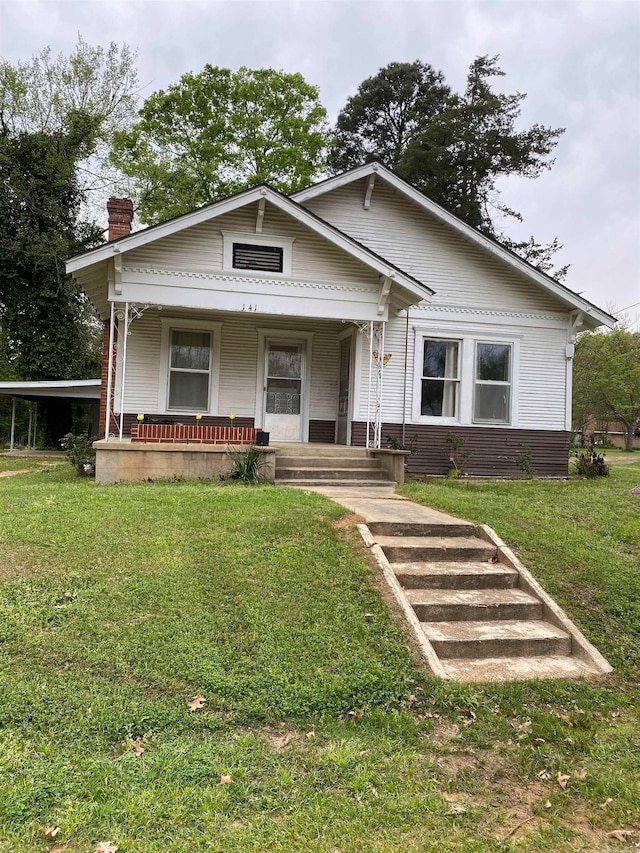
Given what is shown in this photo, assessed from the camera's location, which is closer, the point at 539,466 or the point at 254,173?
the point at 539,466

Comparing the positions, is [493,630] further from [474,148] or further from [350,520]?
[474,148]

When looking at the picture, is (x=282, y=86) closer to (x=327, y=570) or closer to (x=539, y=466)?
(x=539, y=466)

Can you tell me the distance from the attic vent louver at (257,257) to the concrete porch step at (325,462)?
11.6ft

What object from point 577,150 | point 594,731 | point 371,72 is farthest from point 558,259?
point 594,731

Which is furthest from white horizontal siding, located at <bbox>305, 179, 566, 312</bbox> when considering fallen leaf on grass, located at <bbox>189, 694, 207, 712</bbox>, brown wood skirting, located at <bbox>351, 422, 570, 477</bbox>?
fallen leaf on grass, located at <bbox>189, 694, 207, 712</bbox>

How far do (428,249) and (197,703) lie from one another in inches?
441

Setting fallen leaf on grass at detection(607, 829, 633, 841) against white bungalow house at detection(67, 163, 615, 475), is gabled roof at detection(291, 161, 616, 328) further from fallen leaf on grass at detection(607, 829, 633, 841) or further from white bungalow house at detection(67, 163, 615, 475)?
fallen leaf on grass at detection(607, 829, 633, 841)

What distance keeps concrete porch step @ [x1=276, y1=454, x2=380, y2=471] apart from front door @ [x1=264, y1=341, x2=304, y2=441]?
7.66 ft

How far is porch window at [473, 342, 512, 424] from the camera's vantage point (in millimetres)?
12594

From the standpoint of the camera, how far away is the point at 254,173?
29.0 m

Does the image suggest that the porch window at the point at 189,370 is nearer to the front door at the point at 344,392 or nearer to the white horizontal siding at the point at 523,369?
the front door at the point at 344,392

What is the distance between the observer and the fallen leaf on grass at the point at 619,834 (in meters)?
2.69

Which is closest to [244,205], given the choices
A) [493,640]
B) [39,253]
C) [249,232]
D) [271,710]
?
[249,232]

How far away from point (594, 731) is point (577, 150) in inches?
1109
